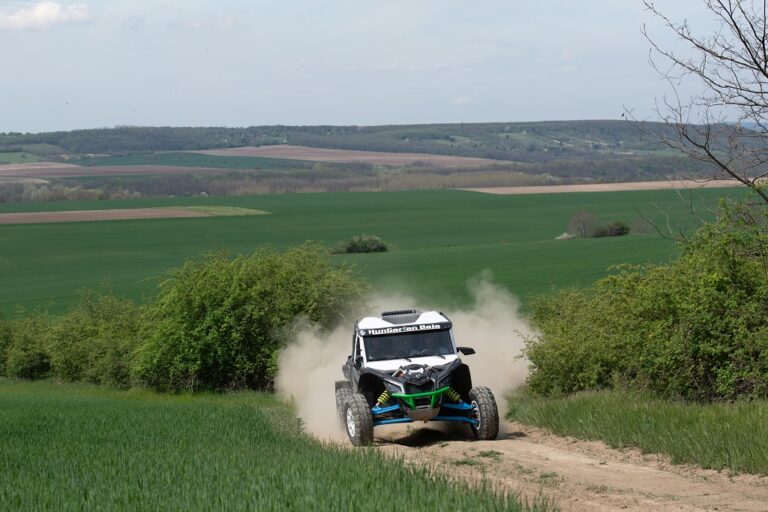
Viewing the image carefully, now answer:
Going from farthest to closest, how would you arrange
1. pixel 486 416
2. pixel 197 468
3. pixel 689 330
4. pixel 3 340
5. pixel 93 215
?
pixel 93 215 → pixel 3 340 → pixel 689 330 → pixel 486 416 → pixel 197 468

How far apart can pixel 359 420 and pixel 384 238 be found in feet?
267

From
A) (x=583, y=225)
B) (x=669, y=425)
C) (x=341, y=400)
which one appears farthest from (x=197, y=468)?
(x=583, y=225)

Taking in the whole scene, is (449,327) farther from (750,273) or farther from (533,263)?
(533,263)

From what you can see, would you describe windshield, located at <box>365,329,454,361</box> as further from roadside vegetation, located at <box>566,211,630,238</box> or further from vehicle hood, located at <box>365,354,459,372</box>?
roadside vegetation, located at <box>566,211,630,238</box>

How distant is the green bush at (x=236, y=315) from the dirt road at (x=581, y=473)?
13.7m

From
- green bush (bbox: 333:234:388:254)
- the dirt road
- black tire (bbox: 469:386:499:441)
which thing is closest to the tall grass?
the dirt road

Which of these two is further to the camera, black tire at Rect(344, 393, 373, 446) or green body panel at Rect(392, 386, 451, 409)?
green body panel at Rect(392, 386, 451, 409)

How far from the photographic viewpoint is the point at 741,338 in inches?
774

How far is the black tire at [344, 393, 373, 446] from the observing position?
18.6m

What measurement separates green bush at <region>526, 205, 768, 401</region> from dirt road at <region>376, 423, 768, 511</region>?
3.34 metres

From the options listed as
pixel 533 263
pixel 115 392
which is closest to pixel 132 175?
pixel 533 263

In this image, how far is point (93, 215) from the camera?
11769cm

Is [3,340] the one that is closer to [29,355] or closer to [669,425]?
[29,355]

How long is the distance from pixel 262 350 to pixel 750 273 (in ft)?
Result: 55.1
